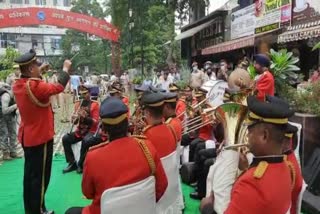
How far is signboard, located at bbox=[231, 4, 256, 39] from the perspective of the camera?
15.2m

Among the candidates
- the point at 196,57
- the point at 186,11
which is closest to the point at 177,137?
the point at 186,11

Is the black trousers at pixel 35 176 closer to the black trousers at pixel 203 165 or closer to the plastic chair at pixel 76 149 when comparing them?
the black trousers at pixel 203 165

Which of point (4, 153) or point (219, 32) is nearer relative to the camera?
point (4, 153)

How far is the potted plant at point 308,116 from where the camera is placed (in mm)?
5406

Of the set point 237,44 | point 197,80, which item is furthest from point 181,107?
point 237,44

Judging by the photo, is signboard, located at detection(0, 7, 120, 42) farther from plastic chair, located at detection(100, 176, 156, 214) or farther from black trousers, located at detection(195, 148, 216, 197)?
plastic chair, located at detection(100, 176, 156, 214)

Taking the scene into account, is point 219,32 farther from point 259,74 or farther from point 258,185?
point 258,185

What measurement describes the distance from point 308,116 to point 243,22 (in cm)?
1143

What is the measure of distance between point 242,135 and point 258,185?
1.05 metres

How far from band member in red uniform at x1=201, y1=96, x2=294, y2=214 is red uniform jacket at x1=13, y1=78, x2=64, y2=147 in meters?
2.71

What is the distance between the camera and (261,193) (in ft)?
6.64

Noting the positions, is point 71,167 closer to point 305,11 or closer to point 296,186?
point 296,186

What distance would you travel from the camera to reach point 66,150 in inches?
284

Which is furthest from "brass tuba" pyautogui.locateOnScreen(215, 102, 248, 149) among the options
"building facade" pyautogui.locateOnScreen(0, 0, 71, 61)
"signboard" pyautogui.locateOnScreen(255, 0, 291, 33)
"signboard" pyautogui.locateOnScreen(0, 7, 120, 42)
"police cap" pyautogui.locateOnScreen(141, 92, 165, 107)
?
"building facade" pyautogui.locateOnScreen(0, 0, 71, 61)
